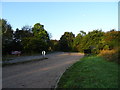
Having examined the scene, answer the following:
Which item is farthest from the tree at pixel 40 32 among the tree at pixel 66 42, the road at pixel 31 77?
the road at pixel 31 77

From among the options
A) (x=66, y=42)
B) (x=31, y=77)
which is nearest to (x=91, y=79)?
(x=31, y=77)

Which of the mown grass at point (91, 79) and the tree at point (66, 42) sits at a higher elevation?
the tree at point (66, 42)

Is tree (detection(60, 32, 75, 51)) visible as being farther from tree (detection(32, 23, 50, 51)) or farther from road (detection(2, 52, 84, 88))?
road (detection(2, 52, 84, 88))

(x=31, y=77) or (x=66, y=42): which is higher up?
(x=66, y=42)

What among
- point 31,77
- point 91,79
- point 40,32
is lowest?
point 31,77

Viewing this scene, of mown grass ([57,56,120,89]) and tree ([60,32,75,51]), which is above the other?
tree ([60,32,75,51])

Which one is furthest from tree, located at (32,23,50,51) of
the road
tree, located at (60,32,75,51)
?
the road

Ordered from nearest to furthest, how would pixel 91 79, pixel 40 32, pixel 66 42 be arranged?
pixel 91 79 → pixel 40 32 → pixel 66 42

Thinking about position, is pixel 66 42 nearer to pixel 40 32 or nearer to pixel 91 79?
pixel 40 32

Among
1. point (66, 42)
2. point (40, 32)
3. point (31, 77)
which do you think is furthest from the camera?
point (66, 42)

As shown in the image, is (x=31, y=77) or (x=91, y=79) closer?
(x=91, y=79)

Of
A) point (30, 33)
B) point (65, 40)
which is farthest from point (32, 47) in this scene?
point (65, 40)

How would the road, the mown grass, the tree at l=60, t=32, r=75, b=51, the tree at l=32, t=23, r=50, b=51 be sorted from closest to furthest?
the mown grass < the road < the tree at l=32, t=23, r=50, b=51 < the tree at l=60, t=32, r=75, b=51

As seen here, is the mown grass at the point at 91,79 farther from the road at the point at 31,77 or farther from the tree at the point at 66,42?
the tree at the point at 66,42
